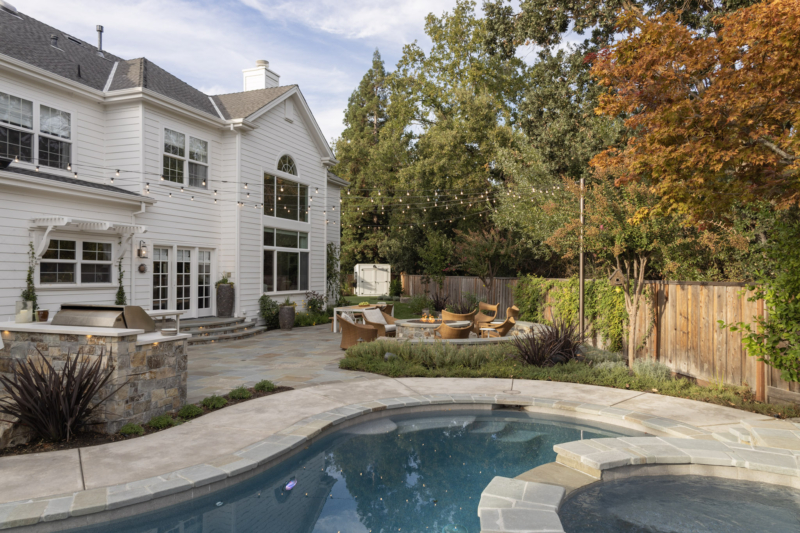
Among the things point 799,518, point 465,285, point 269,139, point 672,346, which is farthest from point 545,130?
point 799,518

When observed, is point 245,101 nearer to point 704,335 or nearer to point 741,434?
point 704,335

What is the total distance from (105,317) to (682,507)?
5.65 m

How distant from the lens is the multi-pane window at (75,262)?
980 centimetres

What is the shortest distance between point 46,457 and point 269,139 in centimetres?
1179

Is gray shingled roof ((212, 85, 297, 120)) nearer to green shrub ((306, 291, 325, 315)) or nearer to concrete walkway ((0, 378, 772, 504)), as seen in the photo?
green shrub ((306, 291, 325, 315))

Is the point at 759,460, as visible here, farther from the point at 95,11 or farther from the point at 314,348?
the point at 95,11

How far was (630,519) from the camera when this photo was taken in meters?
3.60

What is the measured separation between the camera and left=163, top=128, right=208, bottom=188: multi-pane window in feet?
40.1

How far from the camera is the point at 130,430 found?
16.0ft

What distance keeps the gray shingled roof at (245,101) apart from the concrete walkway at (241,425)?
31.6 ft

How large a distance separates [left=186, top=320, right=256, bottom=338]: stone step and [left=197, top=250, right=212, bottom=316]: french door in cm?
97

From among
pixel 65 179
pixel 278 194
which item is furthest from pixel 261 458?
pixel 278 194

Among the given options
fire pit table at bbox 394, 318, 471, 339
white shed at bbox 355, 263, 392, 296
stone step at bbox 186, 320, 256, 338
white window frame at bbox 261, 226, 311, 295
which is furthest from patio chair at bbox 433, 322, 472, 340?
white shed at bbox 355, 263, 392, 296

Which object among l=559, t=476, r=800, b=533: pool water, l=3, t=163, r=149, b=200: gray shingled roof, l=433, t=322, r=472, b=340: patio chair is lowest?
l=559, t=476, r=800, b=533: pool water
